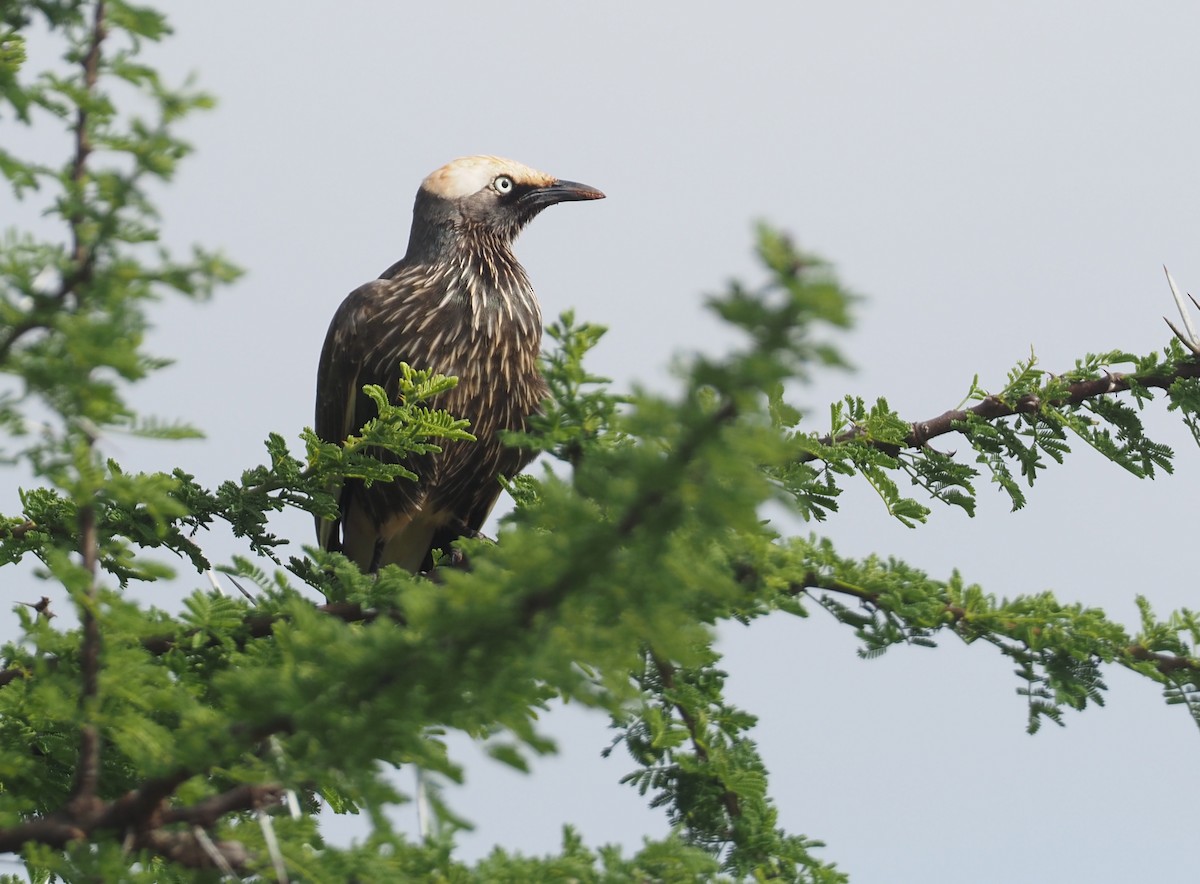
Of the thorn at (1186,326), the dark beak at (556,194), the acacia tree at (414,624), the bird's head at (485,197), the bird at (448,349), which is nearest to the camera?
the acacia tree at (414,624)

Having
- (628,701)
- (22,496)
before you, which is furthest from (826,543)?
(22,496)

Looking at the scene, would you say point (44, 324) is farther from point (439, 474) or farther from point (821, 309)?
point (439, 474)

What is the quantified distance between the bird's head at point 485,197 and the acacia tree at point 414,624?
2773 mm

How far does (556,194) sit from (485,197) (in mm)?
288

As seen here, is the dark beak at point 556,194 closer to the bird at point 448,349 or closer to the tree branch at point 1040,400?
the bird at point 448,349

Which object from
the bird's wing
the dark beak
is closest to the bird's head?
the dark beak

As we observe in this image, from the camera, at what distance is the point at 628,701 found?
152 cm

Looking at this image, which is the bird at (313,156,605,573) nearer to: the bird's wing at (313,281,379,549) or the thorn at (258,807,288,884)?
the bird's wing at (313,281,379,549)

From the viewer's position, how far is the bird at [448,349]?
4840 mm

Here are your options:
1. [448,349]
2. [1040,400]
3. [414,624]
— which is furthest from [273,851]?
[448,349]

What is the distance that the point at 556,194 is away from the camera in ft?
18.1

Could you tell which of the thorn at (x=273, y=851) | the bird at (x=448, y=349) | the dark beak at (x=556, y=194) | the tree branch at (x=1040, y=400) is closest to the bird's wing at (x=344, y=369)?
the bird at (x=448, y=349)

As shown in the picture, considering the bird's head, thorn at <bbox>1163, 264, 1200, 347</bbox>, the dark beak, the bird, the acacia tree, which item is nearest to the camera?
the acacia tree

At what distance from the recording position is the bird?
484 cm
